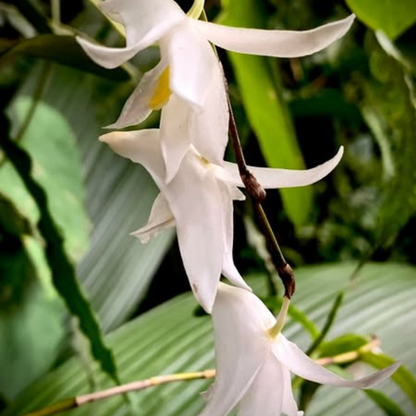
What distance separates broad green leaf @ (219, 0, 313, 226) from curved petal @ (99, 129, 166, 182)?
21 cm

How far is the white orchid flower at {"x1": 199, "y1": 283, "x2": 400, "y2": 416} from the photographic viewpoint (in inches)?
10.6

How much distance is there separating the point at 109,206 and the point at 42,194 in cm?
46

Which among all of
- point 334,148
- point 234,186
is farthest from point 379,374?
point 334,148

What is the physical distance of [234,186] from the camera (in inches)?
10.5

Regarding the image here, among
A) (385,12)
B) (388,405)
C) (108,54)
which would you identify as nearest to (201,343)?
(388,405)

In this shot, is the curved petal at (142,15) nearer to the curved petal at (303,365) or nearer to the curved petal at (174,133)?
the curved petal at (174,133)

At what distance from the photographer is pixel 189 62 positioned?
222 mm

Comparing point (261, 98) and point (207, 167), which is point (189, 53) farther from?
point (261, 98)

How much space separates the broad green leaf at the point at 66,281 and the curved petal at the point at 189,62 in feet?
0.78

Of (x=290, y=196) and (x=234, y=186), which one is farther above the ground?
(x=234, y=186)

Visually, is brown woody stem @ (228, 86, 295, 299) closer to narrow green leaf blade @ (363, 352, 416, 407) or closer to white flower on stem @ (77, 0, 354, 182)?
white flower on stem @ (77, 0, 354, 182)

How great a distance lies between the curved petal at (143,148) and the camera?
257mm

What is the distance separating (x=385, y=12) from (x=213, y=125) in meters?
0.23

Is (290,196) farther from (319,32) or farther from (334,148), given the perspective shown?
(334,148)
